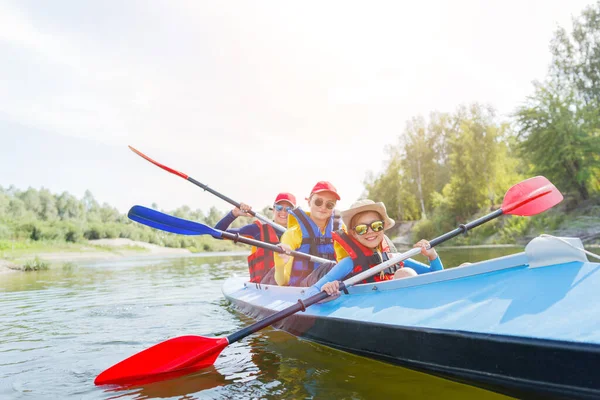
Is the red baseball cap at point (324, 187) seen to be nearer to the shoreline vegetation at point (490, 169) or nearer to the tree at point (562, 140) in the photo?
the shoreline vegetation at point (490, 169)

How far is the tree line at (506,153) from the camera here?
65.4ft

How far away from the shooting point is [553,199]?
3.86 m

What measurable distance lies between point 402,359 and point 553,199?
6.96 ft

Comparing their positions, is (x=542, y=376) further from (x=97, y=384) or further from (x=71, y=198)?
(x=71, y=198)

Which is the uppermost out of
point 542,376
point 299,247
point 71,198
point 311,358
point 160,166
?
point 71,198

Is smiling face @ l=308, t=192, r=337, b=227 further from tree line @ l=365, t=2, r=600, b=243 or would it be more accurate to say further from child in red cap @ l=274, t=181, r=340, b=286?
tree line @ l=365, t=2, r=600, b=243

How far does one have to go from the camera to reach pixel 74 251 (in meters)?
31.8

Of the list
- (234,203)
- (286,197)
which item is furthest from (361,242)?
(234,203)

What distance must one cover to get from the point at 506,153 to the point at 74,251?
98.2 ft

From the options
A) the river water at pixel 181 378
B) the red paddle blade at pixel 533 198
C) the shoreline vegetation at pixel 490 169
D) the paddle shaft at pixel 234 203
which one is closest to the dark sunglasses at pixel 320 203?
the paddle shaft at pixel 234 203

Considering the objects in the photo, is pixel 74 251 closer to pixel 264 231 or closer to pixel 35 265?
pixel 35 265

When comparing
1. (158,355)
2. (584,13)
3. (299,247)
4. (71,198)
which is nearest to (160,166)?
(299,247)

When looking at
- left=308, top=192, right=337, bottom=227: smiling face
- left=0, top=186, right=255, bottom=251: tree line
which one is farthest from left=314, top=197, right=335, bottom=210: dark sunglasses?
left=0, top=186, right=255, bottom=251: tree line

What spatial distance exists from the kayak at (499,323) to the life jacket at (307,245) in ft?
4.81
